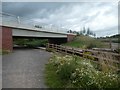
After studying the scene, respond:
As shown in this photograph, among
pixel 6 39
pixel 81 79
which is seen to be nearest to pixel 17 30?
pixel 6 39

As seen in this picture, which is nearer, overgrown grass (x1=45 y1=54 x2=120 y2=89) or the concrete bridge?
overgrown grass (x1=45 y1=54 x2=120 y2=89)

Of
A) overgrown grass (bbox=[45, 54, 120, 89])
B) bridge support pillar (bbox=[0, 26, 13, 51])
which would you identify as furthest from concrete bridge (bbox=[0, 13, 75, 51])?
overgrown grass (bbox=[45, 54, 120, 89])

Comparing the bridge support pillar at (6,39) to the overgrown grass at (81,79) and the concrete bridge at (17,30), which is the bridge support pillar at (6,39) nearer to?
the concrete bridge at (17,30)

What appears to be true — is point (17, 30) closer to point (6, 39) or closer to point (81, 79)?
point (6, 39)

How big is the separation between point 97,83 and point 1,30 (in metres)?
20.7

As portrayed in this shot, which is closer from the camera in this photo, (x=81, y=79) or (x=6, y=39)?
(x=81, y=79)

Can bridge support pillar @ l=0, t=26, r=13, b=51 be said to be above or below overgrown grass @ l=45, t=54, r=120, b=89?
above

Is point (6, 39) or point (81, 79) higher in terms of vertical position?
point (6, 39)

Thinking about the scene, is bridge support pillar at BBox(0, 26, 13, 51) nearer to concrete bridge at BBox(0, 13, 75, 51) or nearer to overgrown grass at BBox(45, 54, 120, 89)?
concrete bridge at BBox(0, 13, 75, 51)

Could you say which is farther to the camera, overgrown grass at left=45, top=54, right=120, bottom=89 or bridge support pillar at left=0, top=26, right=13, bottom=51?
bridge support pillar at left=0, top=26, right=13, bottom=51

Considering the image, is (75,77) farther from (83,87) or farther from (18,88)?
(18,88)

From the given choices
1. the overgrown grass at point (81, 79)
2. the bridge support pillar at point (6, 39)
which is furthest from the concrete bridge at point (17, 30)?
the overgrown grass at point (81, 79)

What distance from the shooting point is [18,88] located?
8.84 metres

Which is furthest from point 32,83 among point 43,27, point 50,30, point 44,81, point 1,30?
point 50,30
